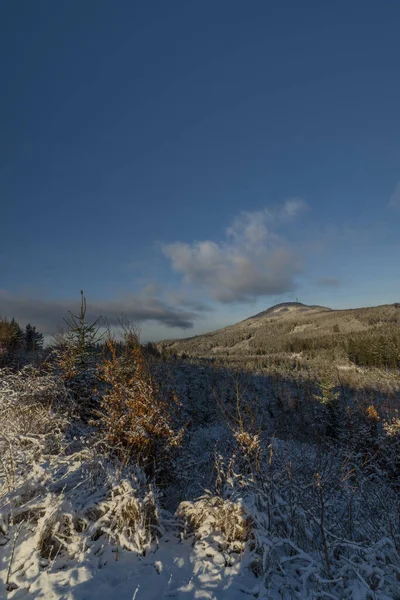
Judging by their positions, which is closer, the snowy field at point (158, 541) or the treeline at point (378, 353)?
the snowy field at point (158, 541)

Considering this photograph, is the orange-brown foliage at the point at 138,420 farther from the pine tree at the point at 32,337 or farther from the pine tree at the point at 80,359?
the pine tree at the point at 32,337

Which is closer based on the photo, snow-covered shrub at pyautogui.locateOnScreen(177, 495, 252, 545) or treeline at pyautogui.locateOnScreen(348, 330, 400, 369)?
snow-covered shrub at pyautogui.locateOnScreen(177, 495, 252, 545)

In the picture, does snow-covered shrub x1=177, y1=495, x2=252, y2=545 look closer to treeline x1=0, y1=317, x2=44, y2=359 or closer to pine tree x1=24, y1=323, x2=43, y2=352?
treeline x1=0, y1=317, x2=44, y2=359

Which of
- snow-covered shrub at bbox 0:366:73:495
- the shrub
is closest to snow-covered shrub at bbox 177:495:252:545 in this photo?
the shrub

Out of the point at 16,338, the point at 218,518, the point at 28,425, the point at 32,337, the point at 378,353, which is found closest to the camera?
the point at 218,518

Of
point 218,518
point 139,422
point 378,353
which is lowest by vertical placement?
point 378,353

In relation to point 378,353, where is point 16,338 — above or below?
above

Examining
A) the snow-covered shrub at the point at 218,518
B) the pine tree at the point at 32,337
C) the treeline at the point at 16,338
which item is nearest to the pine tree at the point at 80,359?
the snow-covered shrub at the point at 218,518

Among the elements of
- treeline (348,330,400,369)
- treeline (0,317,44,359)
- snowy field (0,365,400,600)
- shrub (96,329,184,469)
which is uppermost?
treeline (0,317,44,359)

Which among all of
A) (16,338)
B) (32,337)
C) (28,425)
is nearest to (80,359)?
(28,425)

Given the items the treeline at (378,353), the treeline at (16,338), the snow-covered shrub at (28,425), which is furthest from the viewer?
the treeline at (378,353)

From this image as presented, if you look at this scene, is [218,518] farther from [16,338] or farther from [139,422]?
[16,338]

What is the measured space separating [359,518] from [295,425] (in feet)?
142

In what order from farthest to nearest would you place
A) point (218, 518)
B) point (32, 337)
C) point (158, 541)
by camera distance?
1. point (32, 337)
2. point (218, 518)
3. point (158, 541)
